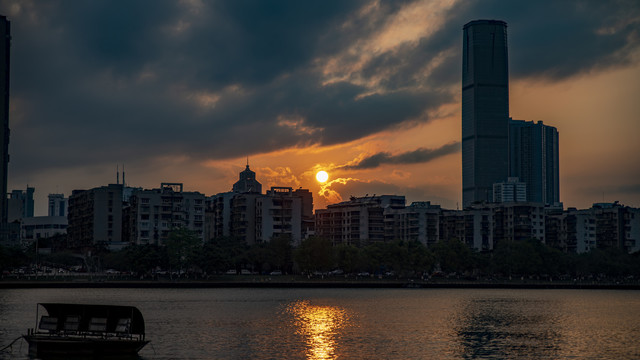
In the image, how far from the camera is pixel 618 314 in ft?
395

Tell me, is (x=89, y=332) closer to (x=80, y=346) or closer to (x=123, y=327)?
(x=123, y=327)

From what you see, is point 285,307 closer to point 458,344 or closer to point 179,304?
point 179,304

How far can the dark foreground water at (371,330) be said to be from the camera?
68375 mm

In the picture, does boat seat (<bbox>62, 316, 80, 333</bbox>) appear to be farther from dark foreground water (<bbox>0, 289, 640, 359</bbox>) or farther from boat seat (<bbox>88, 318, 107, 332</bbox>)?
dark foreground water (<bbox>0, 289, 640, 359</bbox>)

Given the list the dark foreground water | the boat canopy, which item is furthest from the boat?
the dark foreground water

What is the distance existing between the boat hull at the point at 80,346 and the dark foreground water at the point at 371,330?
4.14m

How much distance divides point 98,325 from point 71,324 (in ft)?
7.23

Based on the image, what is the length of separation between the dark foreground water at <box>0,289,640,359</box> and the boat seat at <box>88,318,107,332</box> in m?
4.47

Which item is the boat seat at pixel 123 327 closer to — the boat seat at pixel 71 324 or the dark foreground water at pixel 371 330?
the boat seat at pixel 71 324

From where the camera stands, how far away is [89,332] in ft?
195

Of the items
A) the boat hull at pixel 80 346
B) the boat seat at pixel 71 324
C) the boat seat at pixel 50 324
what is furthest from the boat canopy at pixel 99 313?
the boat hull at pixel 80 346

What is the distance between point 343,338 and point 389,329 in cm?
1132

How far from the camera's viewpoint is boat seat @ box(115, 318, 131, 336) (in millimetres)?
59094

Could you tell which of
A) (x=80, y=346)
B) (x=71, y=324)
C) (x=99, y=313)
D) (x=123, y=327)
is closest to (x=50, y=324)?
(x=71, y=324)
